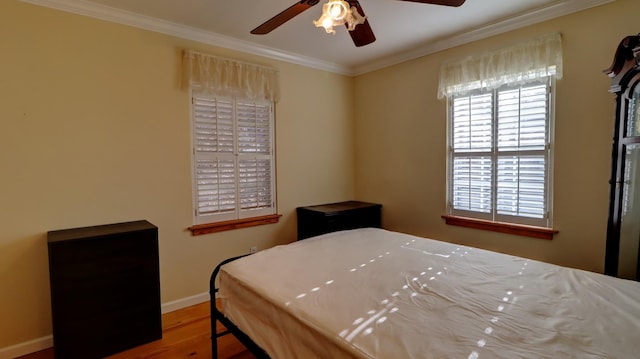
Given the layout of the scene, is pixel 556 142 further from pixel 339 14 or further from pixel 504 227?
pixel 339 14

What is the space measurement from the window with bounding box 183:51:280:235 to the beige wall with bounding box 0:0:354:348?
0.37 ft

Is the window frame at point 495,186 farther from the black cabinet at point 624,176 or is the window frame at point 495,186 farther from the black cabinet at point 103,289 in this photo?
the black cabinet at point 103,289

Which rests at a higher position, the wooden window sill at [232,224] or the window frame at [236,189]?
the window frame at [236,189]

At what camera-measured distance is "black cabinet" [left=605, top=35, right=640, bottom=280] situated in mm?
2045

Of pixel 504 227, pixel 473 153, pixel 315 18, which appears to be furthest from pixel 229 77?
pixel 504 227

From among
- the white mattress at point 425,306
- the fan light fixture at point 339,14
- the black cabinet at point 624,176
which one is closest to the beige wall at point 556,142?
the black cabinet at point 624,176

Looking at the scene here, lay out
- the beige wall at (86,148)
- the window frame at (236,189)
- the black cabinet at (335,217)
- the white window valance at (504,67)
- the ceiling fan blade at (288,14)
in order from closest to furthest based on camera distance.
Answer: the ceiling fan blade at (288,14) → the beige wall at (86,148) → the white window valance at (504,67) → the window frame at (236,189) → the black cabinet at (335,217)

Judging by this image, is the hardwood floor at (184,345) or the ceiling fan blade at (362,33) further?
the hardwood floor at (184,345)

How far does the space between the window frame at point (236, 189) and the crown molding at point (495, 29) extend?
156 cm

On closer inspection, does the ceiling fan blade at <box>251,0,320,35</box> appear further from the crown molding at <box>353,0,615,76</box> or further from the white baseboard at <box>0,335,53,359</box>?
the white baseboard at <box>0,335,53,359</box>

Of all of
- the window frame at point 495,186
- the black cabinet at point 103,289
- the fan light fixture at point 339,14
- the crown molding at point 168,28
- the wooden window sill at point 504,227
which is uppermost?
the crown molding at point 168,28

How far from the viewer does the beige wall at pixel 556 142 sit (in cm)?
245

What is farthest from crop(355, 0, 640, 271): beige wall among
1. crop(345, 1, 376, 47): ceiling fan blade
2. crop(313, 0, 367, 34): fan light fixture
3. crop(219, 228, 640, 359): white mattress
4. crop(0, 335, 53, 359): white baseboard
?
crop(0, 335, 53, 359): white baseboard

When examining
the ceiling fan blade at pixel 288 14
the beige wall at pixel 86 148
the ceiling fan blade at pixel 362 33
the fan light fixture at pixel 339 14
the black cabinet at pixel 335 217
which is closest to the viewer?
the fan light fixture at pixel 339 14
